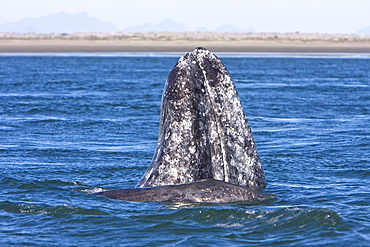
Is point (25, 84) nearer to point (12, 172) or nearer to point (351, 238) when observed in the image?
point (12, 172)

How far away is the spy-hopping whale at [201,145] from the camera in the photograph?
5.64 metres

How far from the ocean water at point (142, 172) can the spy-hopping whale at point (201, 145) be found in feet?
0.48

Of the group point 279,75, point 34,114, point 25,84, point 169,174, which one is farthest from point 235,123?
point 279,75

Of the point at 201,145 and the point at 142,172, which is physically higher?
the point at 201,145

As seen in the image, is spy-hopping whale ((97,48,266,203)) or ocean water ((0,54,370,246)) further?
spy-hopping whale ((97,48,266,203))

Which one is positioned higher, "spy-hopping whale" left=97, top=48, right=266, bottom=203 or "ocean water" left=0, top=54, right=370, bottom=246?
"spy-hopping whale" left=97, top=48, right=266, bottom=203

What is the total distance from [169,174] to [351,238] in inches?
68.5

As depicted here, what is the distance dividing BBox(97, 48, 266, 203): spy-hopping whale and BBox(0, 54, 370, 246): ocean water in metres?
0.15

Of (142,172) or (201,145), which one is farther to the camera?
(142,172)

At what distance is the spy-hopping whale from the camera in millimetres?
5641

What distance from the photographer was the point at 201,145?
5879 mm

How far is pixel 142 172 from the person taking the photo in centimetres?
789

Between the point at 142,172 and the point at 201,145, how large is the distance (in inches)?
85.8

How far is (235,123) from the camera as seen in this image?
6039mm
